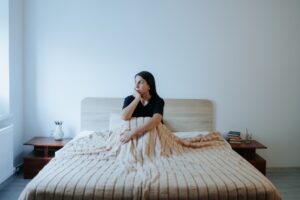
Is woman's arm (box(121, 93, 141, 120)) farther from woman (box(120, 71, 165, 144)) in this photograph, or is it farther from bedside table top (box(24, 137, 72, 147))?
bedside table top (box(24, 137, 72, 147))

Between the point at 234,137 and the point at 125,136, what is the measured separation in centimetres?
159

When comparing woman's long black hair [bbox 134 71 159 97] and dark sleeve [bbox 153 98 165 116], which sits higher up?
woman's long black hair [bbox 134 71 159 97]

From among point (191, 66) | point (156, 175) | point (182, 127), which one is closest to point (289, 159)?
A: point (182, 127)

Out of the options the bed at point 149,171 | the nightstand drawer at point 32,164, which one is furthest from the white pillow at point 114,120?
the nightstand drawer at point 32,164

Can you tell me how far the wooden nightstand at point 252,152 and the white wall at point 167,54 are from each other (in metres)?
0.30

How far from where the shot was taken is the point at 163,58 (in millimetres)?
3854

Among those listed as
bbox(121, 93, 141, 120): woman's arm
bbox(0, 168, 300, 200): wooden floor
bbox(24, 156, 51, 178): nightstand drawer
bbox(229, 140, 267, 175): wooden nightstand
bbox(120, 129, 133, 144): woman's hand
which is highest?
bbox(121, 93, 141, 120): woman's arm

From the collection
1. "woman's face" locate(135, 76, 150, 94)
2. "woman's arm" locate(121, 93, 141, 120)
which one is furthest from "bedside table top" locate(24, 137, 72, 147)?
"woman's face" locate(135, 76, 150, 94)

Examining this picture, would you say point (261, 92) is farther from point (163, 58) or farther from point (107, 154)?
point (107, 154)

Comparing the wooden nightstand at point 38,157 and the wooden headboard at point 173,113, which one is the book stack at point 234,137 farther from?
the wooden nightstand at point 38,157

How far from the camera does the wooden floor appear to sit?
315 centimetres

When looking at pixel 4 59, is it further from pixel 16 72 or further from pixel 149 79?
pixel 149 79

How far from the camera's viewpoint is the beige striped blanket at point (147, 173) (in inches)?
78.3

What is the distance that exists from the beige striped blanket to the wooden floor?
2.74 feet
